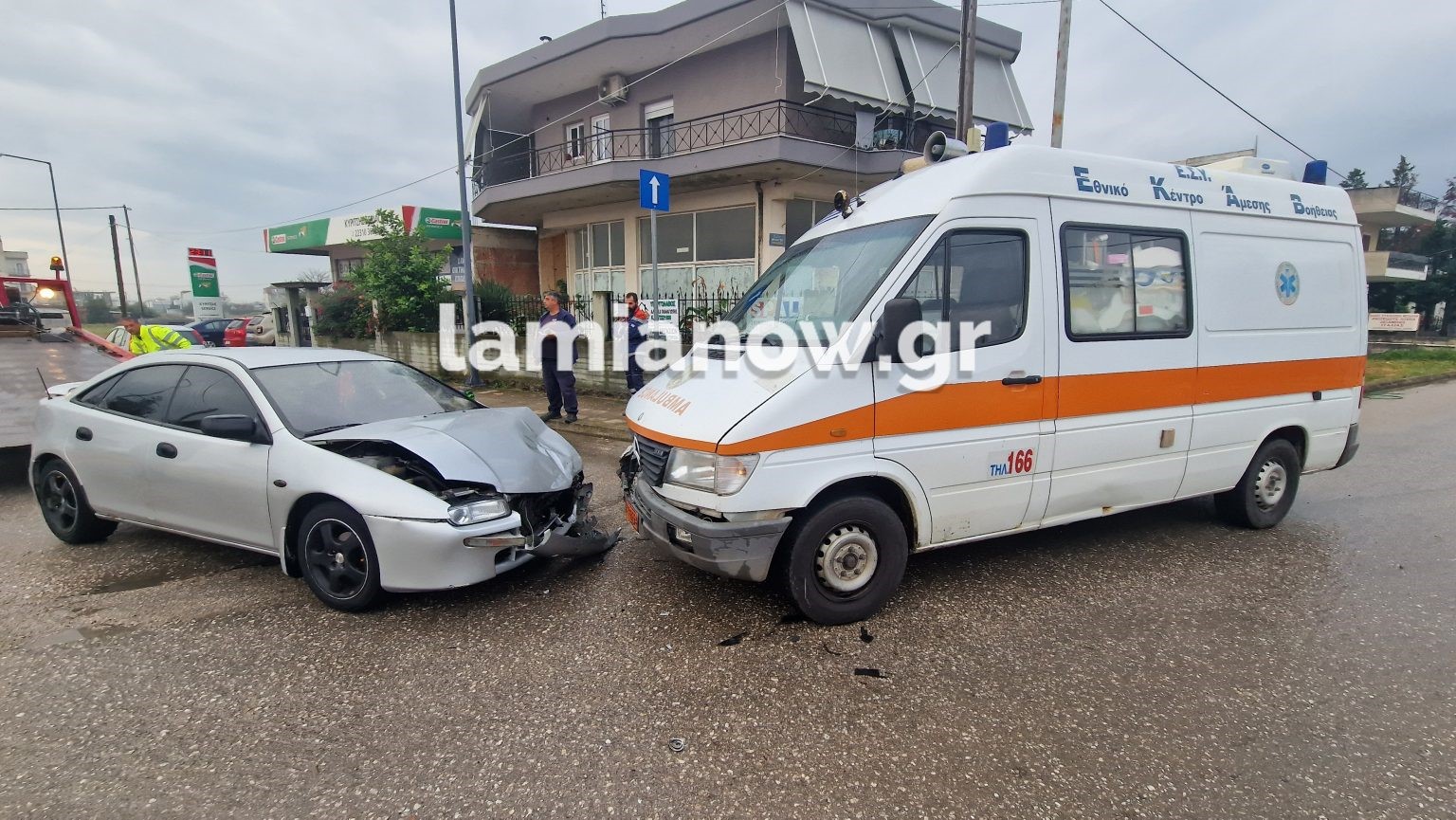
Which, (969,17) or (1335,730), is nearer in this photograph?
(1335,730)

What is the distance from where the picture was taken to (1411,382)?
14.8 meters

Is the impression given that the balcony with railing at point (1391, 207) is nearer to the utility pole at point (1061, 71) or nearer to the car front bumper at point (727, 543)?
the utility pole at point (1061, 71)

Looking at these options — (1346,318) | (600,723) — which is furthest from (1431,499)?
(600,723)

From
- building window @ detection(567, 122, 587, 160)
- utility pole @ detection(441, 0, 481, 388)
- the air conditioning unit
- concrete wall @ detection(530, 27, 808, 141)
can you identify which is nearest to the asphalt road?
utility pole @ detection(441, 0, 481, 388)

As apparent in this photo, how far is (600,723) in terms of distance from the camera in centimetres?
277

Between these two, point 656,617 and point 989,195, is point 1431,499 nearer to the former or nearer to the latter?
point 989,195

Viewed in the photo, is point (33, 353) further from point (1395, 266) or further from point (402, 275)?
point (1395, 266)

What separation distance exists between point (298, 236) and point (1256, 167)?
35319 millimetres

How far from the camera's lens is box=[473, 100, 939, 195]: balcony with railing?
14125mm

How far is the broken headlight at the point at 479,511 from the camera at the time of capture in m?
3.53

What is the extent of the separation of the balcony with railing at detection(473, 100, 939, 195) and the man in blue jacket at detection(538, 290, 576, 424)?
6.35 m

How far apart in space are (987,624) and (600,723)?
2.15 metres

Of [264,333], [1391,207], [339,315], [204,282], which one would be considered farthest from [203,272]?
[1391,207]

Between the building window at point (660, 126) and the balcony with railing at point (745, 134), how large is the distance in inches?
0.9
